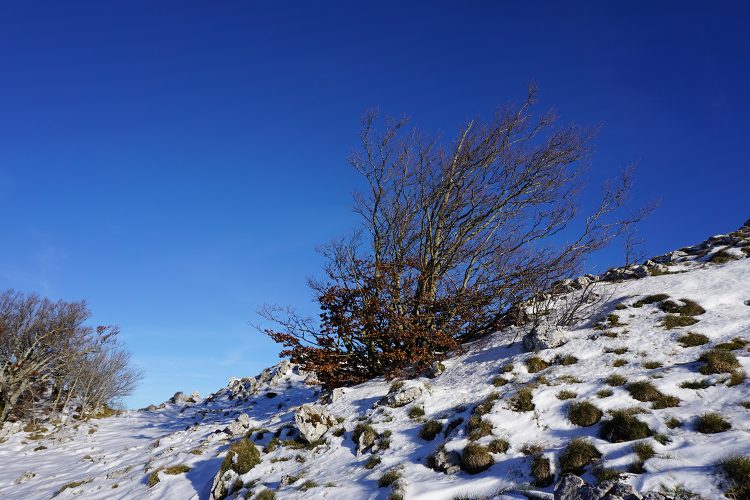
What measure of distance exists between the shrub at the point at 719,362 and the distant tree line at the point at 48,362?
40.3 meters

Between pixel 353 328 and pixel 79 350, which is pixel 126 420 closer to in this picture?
pixel 79 350

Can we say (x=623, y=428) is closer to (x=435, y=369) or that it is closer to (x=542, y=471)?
(x=542, y=471)

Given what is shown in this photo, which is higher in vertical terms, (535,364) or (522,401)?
(535,364)

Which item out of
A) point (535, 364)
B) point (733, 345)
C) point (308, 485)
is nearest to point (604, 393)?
point (535, 364)

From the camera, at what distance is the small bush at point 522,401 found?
9922mm

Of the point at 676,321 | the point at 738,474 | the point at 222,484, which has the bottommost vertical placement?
the point at 738,474

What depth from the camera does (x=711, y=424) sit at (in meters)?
7.46

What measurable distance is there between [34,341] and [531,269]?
3779cm

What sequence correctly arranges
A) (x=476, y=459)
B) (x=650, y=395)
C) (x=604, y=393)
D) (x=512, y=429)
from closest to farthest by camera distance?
(x=476, y=459) → (x=650, y=395) → (x=512, y=429) → (x=604, y=393)

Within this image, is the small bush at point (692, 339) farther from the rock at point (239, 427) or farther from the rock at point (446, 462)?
the rock at point (239, 427)

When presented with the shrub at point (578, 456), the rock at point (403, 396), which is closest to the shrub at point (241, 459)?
the rock at point (403, 396)

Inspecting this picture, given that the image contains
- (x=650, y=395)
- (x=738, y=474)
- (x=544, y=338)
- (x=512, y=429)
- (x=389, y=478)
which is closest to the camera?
(x=738, y=474)

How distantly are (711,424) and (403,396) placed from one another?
739 cm

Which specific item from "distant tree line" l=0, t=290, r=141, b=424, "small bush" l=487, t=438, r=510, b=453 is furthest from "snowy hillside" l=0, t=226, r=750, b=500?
"distant tree line" l=0, t=290, r=141, b=424
